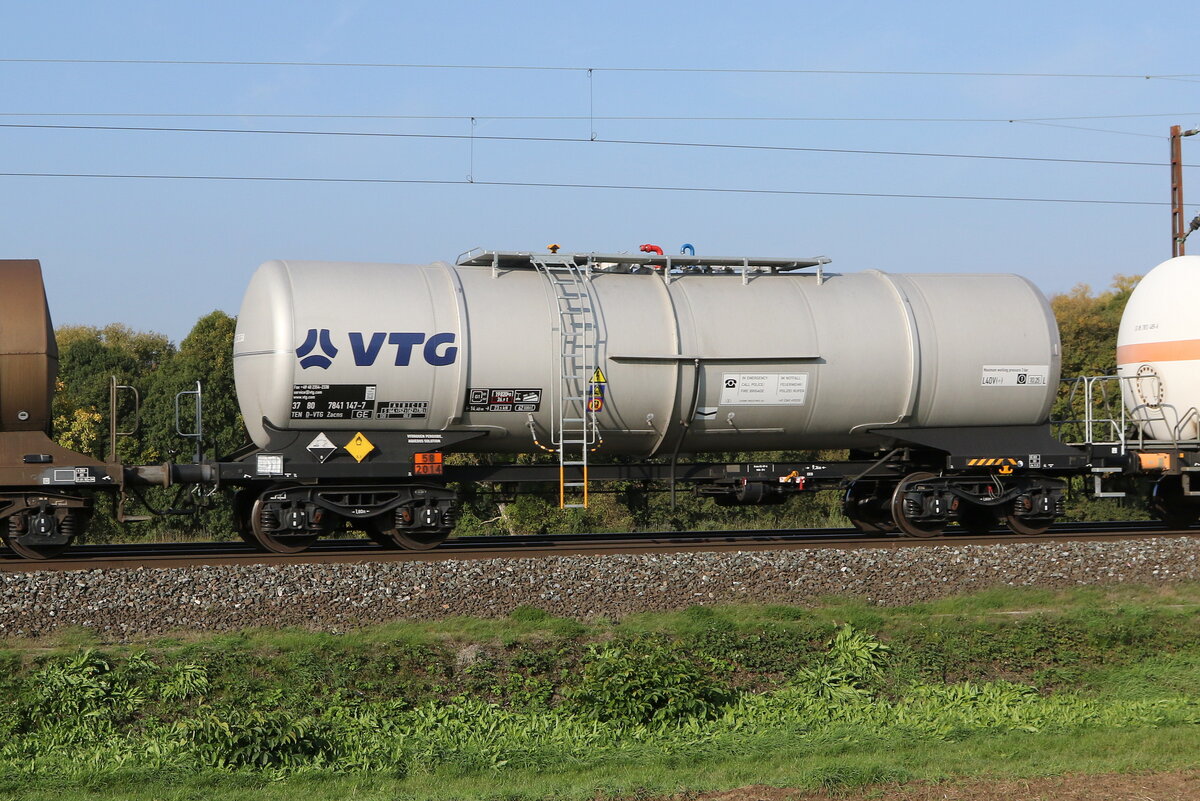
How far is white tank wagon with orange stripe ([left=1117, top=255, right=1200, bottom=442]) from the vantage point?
17.4 m

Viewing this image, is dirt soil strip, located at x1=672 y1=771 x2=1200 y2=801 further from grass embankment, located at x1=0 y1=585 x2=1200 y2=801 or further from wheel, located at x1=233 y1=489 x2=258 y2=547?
wheel, located at x1=233 y1=489 x2=258 y2=547

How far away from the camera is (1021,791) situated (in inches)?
287

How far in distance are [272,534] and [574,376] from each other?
4.28 m

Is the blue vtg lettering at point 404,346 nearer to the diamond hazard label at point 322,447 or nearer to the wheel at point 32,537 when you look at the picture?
the diamond hazard label at point 322,447

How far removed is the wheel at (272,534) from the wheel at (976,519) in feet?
31.7

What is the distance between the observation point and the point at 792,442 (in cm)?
1612

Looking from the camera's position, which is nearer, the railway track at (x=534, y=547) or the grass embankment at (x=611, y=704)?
the grass embankment at (x=611, y=704)

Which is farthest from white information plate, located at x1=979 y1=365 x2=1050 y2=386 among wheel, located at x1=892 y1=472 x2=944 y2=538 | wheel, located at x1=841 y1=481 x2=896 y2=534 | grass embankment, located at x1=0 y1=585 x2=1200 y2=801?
grass embankment, located at x1=0 y1=585 x2=1200 y2=801

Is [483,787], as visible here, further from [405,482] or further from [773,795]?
[405,482]

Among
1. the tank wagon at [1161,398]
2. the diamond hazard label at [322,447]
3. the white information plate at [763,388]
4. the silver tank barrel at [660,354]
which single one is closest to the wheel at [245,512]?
the silver tank barrel at [660,354]

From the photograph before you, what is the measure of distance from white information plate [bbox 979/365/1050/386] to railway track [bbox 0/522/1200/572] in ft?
7.16

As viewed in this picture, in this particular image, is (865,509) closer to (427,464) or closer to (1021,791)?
(427,464)

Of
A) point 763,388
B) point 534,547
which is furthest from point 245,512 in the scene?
point 763,388

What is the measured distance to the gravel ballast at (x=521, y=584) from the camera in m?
10.7
